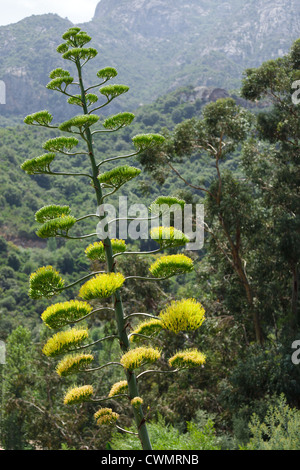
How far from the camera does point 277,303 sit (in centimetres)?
989

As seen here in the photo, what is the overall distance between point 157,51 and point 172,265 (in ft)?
A: 622

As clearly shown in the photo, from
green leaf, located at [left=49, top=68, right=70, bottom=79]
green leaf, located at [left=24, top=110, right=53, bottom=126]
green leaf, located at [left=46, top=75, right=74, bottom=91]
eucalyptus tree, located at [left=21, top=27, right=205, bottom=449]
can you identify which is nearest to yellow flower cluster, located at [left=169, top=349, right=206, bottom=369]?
eucalyptus tree, located at [left=21, top=27, right=205, bottom=449]

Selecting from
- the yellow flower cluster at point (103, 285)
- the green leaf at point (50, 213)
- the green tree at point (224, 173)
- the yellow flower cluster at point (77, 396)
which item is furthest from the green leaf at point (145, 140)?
the green tree at point (224, 173)

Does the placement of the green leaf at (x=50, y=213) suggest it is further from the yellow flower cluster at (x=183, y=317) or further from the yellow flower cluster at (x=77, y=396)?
the yellow flower cluster at (x=77, y=396)

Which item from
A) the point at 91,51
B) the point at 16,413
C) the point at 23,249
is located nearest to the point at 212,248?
the point at 91,51

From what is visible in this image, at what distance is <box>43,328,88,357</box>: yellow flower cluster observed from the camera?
2.53 m

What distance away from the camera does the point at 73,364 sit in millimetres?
2619

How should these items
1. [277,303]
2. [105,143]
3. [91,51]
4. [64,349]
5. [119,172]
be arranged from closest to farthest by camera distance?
[64,349] < [119,172] < [91,51] < [277,303] < [105,143]

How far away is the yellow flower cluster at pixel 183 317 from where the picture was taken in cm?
246

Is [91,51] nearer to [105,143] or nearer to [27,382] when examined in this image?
[27,382]

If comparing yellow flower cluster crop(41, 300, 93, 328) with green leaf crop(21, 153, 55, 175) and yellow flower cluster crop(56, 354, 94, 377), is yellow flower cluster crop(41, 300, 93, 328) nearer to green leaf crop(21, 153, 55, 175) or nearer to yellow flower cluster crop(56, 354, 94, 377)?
yellow flower cluster crop(56, 354, 94, 377)

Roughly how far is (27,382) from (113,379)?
296 cm

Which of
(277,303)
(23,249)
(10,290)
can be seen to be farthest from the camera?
(23,249)

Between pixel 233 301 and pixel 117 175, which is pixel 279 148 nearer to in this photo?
pixel 233 301
